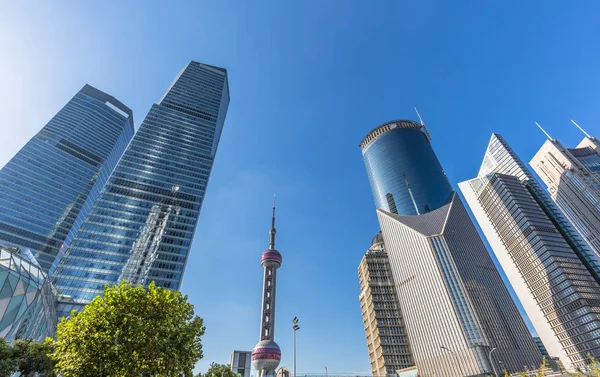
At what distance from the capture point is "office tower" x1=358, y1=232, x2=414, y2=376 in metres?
121

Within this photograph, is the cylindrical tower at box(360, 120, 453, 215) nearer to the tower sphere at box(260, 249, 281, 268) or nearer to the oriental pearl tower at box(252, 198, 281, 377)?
the tower sphere at box(260, 249, 281, 268)

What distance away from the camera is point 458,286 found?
11956 centimetres

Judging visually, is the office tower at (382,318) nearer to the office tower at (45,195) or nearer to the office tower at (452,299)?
the office tower at (452,299)

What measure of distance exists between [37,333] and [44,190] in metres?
155

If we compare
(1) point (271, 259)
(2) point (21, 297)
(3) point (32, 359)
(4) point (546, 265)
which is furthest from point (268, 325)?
(4) point (546, 265)

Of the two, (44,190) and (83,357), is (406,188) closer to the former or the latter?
(83,357)

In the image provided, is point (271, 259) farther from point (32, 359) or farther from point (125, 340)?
point (125, 340)

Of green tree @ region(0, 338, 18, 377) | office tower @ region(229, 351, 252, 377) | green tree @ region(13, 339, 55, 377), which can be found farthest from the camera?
office tower @ region(229, 351, 252, 377)

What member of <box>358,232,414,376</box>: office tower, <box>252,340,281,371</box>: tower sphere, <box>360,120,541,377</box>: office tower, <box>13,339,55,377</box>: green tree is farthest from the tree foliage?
<box>358,232,414,376</box>: office tower

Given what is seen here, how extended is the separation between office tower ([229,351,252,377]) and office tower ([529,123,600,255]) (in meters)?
186

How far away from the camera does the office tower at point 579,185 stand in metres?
167

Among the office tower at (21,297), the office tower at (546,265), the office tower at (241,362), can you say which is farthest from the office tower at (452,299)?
the office tower at (21,297)

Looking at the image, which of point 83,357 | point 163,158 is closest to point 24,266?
point 83,357

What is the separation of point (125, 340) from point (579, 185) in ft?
752
